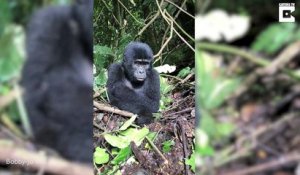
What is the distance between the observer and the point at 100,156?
1432mm

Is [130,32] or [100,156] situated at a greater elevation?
[130,32]

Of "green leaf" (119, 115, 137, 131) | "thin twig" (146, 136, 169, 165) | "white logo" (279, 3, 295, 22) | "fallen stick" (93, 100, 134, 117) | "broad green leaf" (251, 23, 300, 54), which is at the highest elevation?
"white logo" (279, 3, 295, 22)

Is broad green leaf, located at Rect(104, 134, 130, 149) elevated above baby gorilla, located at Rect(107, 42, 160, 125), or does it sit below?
below

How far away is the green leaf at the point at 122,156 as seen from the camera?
1.44m

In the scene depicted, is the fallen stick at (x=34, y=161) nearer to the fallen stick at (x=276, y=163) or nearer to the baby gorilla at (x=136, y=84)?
the fallen stick at (x=276, y=163)

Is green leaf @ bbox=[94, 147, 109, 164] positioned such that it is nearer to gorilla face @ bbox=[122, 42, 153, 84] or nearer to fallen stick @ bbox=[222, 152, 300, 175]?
gorilla face @ bbox=[122, 42, 153, 84]

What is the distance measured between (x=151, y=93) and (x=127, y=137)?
0.58 feet

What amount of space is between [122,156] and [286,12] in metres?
0.75

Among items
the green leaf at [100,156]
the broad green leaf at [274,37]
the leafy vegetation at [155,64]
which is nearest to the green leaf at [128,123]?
the leafy vegetation at [155,64]

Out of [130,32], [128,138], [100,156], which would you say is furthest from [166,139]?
[130,32]

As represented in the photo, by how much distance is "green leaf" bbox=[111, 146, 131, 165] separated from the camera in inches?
56.8

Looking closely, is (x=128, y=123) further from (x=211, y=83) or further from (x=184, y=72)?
(x=211, y=83)

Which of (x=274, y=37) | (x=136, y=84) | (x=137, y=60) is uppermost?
(x=274, y=37)

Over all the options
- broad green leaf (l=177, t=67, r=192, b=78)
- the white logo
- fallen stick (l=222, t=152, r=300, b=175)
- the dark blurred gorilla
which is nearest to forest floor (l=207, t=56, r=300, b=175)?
fallen stick (l=222, t=152, r=300, b=175)
